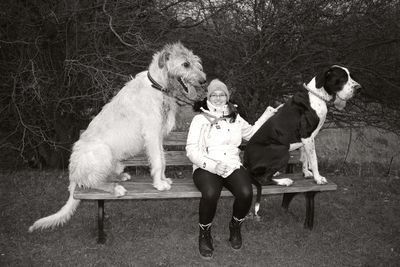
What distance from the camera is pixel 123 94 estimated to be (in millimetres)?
4301

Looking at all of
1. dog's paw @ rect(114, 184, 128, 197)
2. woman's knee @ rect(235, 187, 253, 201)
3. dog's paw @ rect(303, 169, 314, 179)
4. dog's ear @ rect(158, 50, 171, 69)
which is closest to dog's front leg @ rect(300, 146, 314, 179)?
dog's paw @ rect(303, 169, 314, 179)

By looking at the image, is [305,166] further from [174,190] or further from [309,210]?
[174,190]

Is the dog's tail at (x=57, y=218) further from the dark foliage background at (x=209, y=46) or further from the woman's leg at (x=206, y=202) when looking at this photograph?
the dark foliage background at (x=209, y=46)

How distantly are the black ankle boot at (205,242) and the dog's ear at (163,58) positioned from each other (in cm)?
164

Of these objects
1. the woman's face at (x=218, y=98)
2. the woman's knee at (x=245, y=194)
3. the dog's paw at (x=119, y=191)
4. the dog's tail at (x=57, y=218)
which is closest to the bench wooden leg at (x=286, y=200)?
the woman's knee at (x=245, y=194)

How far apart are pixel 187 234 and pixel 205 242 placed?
500 millimetres

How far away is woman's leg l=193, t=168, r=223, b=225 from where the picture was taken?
3965mm

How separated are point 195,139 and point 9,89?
3621 millimetres

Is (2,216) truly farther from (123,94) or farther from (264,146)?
(264,146)

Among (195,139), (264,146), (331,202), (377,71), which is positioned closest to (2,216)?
(195,139)

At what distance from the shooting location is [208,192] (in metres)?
3.96

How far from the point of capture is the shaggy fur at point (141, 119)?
4152 millimetres

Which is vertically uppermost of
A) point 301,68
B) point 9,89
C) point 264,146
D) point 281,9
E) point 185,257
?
point 281,9

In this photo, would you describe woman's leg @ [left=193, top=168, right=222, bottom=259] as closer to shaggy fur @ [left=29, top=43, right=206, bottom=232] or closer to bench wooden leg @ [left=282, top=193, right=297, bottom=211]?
shaggy fur @ [left=29, top=43, right=206, bottom=232]
